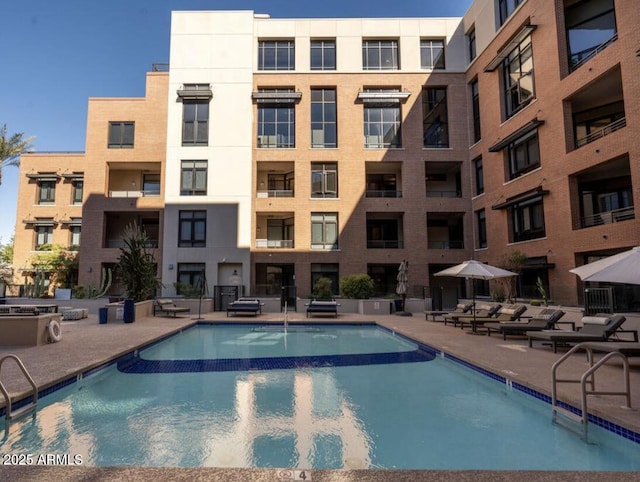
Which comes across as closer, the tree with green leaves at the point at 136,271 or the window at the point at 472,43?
the tree with green leaves at the point at 136,271

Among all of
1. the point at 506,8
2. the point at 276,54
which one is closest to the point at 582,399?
the point at 506,8

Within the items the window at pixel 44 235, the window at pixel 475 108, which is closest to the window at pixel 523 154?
the window at pixel 475 108

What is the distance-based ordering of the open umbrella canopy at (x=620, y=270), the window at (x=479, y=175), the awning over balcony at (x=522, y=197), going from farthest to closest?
1. the window at (x=479, y=175)
2. the awning over balcony at (x=522, y=197)
3. the open umbrella canopy at (x=620, y=270)

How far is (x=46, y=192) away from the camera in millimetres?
27625

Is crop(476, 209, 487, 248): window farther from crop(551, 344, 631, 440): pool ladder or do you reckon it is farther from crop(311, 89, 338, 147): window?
crop(551, 344, 631, 440): pool ladder

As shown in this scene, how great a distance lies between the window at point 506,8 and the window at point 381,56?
6.40 metres

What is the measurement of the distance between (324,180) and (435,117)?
845cm

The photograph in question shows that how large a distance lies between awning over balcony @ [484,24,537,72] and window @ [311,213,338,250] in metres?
11.9

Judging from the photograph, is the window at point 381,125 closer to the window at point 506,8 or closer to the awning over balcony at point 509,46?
the awning over balcony at point 509,46

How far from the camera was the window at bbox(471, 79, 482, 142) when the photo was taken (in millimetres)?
22859

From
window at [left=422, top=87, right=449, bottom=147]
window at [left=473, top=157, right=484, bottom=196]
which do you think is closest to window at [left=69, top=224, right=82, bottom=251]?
window at [left=422, top=87, right=449, bottom=147]

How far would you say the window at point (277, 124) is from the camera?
23.9 meters

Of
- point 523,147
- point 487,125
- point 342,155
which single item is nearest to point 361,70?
point 342,155

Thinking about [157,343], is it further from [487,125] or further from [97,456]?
[487,125]
